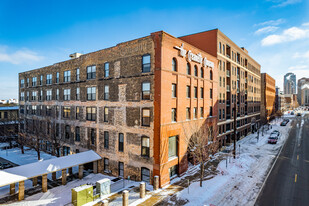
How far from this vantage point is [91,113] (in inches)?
1020

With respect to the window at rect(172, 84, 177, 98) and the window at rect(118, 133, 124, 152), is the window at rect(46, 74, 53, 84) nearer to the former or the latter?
the window at rect(118, 133, 124, 152)

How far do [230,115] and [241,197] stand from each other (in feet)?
80.9

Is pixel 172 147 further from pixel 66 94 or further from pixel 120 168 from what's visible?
pixel 66 94

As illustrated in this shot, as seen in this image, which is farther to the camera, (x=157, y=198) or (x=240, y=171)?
(x=240, y=171)

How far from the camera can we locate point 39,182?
2116 cm

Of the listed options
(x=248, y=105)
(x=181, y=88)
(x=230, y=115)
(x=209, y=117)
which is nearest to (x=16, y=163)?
(x=181, y=88)

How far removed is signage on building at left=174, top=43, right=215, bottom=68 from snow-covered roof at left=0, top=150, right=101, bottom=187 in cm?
1776

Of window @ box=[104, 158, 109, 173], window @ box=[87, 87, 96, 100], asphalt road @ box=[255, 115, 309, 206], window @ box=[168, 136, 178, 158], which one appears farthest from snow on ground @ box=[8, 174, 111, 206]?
asphalt road @ box=[255, 115, 309, 206]

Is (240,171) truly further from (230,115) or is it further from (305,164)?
(230,115)

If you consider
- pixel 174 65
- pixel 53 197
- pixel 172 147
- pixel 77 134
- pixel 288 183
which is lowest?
pixel 53 197

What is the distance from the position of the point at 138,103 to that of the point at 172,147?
21.7ft

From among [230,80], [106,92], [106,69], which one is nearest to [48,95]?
[106,92]

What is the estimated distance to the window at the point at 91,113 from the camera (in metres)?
25.5

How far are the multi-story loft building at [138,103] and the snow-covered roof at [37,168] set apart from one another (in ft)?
10.6
